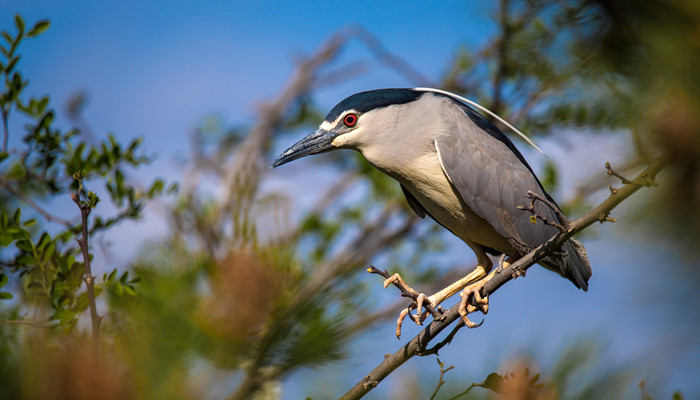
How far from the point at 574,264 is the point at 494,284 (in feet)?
2.77

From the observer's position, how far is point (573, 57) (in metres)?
1.74

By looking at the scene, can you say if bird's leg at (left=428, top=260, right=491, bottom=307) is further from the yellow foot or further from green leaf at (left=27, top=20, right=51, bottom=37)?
green leaf at (left=27, top=20, right=51, bottom=37)

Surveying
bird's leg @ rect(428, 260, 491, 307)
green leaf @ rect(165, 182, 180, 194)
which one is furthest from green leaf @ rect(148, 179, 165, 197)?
bird's leg @ rect(428, 260, 491, 307)

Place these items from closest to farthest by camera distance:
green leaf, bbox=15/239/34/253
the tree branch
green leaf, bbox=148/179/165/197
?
1. the tree branch
2. green leaf, bbox=15/239/34/253
3. green leaf, bbox=148/179/165/197

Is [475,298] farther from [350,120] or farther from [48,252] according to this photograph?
[48,252]

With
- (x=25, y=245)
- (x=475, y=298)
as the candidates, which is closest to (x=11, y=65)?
(x=25, y=245)

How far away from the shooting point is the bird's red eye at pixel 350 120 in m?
2.91

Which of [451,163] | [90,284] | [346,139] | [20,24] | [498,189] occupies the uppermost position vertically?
[20,24]

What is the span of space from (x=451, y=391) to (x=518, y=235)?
1.15m

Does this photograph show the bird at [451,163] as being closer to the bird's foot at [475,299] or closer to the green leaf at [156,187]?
the bird's foot at [475,299]

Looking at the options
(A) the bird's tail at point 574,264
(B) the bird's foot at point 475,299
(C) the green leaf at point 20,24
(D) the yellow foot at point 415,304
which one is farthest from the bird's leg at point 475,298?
(C) the green leaf at point 20,24

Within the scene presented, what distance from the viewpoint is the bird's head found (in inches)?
114

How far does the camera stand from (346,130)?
2.91m

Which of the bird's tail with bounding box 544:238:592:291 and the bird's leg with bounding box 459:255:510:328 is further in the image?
the bird's tail with bounding box 544:238:592:291
